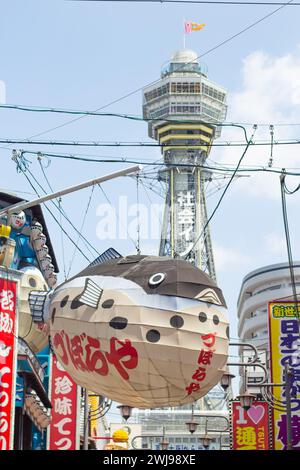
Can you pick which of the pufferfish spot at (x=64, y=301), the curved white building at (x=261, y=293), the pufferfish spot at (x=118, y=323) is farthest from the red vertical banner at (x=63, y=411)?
the curved white building at (x=261, y=293)

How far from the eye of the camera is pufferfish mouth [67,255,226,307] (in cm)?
1461

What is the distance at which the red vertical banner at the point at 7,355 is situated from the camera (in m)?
23.2

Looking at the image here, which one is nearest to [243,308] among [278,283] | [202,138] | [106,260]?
[278,283]

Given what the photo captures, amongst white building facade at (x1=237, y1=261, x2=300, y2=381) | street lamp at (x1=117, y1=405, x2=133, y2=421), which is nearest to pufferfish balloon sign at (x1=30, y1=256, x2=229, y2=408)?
street lamp at (x1=117, y1=405, x2=133, y2=421)

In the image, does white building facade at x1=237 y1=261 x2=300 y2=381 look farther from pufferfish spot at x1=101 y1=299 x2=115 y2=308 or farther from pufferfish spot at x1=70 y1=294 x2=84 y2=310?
pufferfish spot at x1=101 y1=299 x2=115 y2=308

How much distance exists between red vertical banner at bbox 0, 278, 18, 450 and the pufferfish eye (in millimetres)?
9174

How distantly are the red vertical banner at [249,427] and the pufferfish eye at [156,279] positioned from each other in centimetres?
1785

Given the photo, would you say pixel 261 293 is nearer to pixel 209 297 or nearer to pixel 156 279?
pixel 209 297

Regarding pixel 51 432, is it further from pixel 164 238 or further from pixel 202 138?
pixel 202 138

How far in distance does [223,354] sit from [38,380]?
18.9m

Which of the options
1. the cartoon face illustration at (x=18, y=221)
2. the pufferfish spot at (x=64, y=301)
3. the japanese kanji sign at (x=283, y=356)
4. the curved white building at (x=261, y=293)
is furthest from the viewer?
the curved white building at (x=261, y=293)

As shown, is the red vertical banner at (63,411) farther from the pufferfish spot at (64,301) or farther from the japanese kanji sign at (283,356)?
the pufferfish spot at (64,301)

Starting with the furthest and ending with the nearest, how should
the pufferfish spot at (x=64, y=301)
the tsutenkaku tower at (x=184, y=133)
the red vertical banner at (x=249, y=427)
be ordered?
the tsutenkaku tower at (x=184, y=133)
the red vertical banner at (x=249, y=427)
the pufferfish spot at (x=64, y=301)

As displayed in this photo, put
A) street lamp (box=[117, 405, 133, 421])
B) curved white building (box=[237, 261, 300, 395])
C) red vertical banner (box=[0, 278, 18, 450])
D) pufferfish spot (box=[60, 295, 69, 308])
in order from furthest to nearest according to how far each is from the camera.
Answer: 1. curved white building (box=[237, 261, 300, 395])
2. red vertical banner (box=[0, 278, 18, 450])
3. street lamp (box=[117, 405, 133, 421])
4. pufferfish spot (box=[60, 295, 69, 308])
